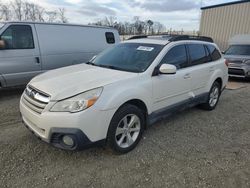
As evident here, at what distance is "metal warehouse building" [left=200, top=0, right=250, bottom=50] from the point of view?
16.1 metres

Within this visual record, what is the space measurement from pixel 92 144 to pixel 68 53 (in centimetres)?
446

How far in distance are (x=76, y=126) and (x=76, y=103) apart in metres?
0.27

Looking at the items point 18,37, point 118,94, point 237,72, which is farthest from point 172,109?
point 237,72

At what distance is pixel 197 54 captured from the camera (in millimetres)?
4484

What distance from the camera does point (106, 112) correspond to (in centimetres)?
271

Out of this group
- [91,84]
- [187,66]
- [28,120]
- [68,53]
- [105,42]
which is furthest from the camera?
[105,42]

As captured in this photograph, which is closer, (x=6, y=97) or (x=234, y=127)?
(x=234, y=127)

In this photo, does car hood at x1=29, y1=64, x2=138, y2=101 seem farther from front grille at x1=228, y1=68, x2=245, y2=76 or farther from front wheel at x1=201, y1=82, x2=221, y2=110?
front grille at x1=228, y1=68, x2=245, y2=76

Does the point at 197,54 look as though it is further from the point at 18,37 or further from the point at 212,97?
the point at 18,37

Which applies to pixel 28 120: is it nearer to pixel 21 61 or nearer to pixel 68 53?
pixel 21 61

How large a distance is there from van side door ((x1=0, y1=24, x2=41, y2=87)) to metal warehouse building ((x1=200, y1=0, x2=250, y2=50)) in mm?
15747

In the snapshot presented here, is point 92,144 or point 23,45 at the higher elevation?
point 23,45

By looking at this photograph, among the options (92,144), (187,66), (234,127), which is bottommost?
(234,127)

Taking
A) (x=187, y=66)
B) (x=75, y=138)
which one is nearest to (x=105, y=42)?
(x=187, y=66)
